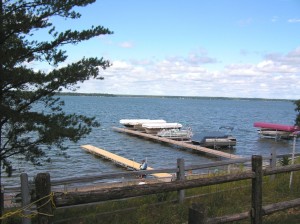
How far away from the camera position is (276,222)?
621 centimetres

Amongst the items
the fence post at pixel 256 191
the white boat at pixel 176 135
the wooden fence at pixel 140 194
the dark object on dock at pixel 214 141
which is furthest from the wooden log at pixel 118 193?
the white boat at pixel 176 135

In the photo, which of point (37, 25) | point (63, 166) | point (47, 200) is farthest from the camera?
point (63, 166)

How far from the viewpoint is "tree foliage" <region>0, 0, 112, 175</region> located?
610 centimetres

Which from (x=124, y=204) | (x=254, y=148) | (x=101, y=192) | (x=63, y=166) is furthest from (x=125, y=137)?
(x=101, y=192)

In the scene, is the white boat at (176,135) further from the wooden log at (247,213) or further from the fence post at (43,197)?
the fence post at (43,197)

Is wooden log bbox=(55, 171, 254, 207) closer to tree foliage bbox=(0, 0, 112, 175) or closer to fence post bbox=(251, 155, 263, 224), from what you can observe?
fence post bbox=(251, 155, 263, 224)

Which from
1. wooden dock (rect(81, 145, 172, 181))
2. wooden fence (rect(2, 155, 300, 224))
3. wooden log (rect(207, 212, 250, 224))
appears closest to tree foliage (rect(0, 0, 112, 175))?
wooden fence (rect(2, 155, 300, 224))

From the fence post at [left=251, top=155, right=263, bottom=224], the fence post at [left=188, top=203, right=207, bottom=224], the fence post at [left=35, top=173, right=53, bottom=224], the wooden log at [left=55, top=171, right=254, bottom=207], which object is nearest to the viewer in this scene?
the fence post at [left=35, top=173, right=53, bottom=224]

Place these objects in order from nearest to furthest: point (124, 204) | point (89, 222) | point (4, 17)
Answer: point (4, 17)
point (89, 222)
point (124, 204)

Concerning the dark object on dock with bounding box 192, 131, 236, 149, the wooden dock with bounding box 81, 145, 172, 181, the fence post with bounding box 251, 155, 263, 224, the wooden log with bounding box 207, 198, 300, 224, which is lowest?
the wooden dock with bounding box 81, 145, 172, 181

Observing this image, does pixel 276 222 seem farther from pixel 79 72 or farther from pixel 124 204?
pixel 79 72

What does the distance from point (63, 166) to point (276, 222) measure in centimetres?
2044

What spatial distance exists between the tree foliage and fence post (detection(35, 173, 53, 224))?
2769 millimetres

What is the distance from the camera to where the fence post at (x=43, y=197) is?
140 inches
